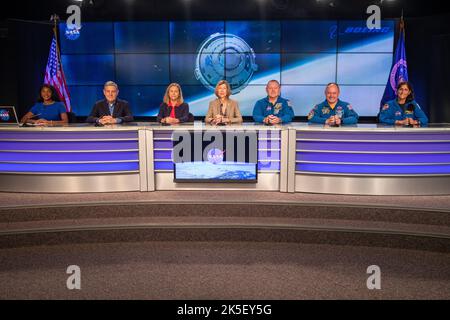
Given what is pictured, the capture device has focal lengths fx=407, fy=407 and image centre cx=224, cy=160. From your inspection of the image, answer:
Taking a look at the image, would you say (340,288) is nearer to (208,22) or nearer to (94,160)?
(94,160)

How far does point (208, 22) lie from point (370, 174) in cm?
538

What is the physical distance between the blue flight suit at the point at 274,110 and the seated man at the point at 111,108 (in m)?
1.41

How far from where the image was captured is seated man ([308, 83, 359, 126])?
13.8ft

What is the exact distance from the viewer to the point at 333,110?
4316 millimetres

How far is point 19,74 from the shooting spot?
7.64 meters

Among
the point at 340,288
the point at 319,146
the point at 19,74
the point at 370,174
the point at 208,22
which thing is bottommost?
the point at 340,288

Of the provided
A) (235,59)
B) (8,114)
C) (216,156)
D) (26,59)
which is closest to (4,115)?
(8,114)

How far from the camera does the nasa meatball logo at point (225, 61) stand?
26.8 feet

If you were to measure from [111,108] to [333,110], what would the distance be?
7.86 feet

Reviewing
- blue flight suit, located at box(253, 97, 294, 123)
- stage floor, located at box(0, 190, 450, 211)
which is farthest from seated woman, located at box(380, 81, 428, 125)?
blue flight suit, located at box(253, 97, 294, 123)

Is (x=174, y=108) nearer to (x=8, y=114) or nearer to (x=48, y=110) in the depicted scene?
(x=48, y=110)

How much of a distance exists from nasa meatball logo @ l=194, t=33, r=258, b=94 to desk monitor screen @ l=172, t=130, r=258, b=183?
14.8 ft

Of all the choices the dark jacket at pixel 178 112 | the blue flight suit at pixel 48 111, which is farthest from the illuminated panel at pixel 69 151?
the blue flight suit at pixel 48 111

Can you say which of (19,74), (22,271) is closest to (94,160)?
(22,271)
